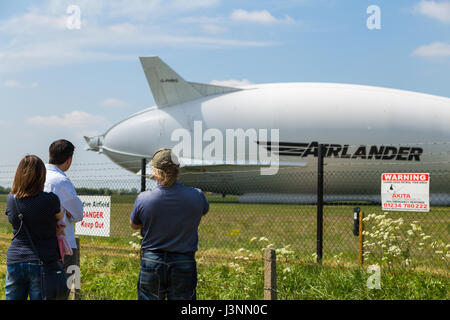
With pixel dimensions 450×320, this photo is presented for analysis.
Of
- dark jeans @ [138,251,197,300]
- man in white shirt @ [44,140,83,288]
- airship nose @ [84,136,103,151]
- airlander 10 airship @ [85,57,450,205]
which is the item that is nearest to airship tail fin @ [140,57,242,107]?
airlander 10 airship @ [85,57,450,205]

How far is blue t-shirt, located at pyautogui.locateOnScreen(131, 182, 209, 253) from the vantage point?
12.8 ft

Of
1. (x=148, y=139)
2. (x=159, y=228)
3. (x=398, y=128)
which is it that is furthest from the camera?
(x=148, y=139)

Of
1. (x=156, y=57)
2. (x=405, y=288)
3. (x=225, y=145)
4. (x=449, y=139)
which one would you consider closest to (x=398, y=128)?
(x=449, y=139)

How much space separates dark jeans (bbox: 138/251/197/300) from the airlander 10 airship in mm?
23719

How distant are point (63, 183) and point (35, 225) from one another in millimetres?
674

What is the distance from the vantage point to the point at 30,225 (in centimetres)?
401

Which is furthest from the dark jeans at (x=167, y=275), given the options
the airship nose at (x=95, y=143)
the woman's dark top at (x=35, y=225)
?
the airship nose at (x=95, y=143)

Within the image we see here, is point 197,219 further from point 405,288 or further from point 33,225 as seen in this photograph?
point 405,288

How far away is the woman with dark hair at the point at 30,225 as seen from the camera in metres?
4.01

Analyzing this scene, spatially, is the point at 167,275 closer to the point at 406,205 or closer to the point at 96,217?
the point at 406,205

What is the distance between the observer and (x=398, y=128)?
92.7ft

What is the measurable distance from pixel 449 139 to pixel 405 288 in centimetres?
2517

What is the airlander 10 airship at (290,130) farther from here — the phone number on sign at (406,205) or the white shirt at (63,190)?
the white shirt at (63,190)

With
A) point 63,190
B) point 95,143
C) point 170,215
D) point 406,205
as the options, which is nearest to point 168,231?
point 170,215
